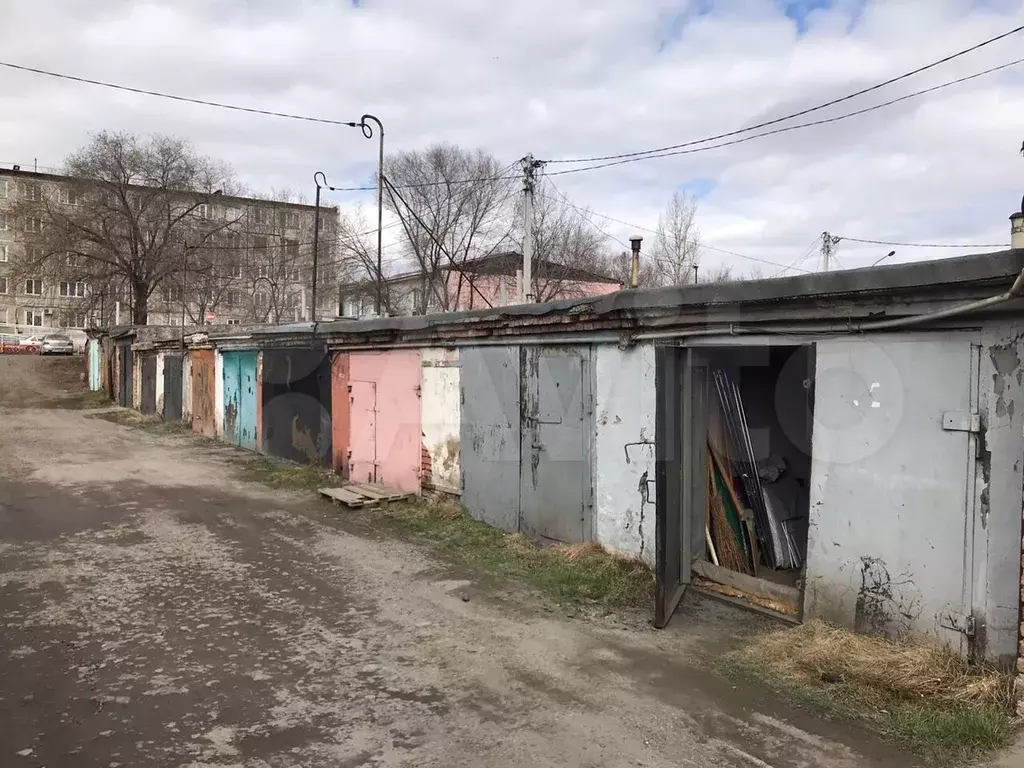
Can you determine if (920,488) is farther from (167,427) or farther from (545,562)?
(167,427)

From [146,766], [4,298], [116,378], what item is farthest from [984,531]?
[4,298]

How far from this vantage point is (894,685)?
4.14 meters

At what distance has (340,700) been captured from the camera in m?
4.08

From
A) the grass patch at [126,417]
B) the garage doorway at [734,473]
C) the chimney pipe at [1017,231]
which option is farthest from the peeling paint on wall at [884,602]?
the grass patch at [126,417]

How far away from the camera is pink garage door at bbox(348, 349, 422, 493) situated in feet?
32.6

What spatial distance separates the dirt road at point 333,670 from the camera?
3.57 m

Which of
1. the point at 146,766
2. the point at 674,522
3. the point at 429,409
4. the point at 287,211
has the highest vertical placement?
the point at 287,211

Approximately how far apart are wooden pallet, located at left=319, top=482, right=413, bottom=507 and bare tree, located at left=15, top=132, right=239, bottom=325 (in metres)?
26.8

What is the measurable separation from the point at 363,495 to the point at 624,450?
456 cm

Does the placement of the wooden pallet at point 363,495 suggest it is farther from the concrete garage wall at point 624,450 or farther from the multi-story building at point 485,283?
the multi-story building at point 485,283

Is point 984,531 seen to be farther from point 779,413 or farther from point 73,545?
point 73,545

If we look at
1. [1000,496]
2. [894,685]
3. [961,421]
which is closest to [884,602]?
[894,685]

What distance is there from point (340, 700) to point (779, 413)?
19.8ft

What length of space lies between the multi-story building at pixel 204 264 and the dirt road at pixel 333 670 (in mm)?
18617
